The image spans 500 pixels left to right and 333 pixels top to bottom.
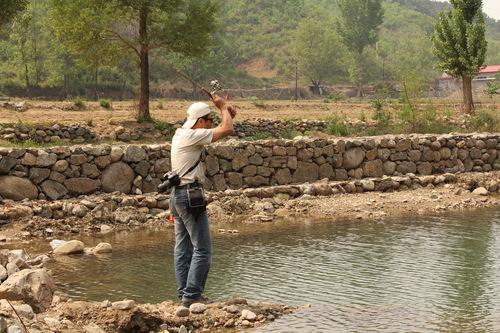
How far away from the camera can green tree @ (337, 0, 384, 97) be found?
298 feet

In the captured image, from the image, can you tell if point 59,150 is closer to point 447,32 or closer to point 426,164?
point 426,164

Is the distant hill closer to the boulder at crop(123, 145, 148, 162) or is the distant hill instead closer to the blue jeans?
the boulder at crop(123, 145, 148, 162)

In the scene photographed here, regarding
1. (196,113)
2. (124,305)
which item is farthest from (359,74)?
(124,305)

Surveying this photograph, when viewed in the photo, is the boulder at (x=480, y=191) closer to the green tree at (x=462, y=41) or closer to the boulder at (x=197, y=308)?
the boulder at (x=197, y=308)

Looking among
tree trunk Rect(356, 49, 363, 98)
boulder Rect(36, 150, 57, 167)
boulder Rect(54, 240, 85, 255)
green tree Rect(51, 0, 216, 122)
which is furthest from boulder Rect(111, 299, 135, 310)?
tree trunk Rect(356, 49, 363, 98)

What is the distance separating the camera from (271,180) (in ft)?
61.9

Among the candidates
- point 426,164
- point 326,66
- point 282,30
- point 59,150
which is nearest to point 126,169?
point 59,150

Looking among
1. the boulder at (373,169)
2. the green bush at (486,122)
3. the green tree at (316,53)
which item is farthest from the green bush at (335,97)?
the boulder at (373,169)

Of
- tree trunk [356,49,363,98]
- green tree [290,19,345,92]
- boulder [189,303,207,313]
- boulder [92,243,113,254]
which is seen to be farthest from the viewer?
green tree [290,19,345,92]

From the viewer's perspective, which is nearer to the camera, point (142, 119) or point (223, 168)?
point (223, 168)

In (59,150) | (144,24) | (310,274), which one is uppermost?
(144,24)

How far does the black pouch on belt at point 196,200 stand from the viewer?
8.90 meters

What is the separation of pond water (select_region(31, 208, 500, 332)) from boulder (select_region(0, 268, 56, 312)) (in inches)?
58.4

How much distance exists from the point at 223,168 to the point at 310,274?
720cm
